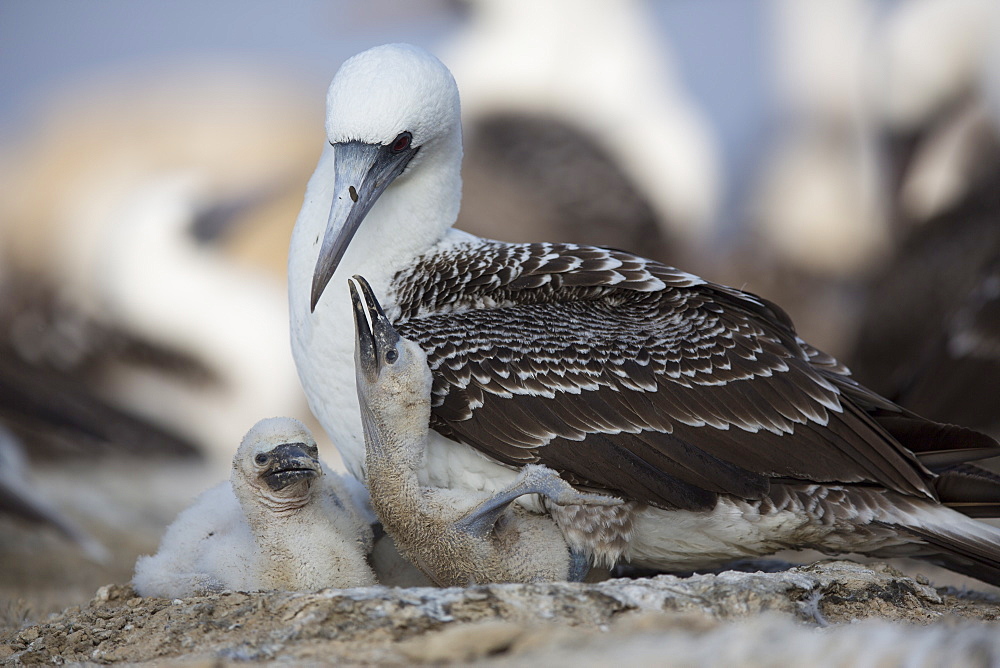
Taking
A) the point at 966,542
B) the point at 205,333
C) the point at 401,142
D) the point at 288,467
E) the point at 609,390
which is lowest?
the point at 966,542

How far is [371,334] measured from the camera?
450cm

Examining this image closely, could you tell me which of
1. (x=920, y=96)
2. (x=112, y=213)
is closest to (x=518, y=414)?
(x=112, y=213)

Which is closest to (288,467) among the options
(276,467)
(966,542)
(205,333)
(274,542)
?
(276,467)

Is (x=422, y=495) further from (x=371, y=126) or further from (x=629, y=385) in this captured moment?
(x=371, y=126)

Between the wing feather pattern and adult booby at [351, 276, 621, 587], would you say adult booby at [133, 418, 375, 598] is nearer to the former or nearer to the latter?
adult booby at [351, 276, 621, 587]

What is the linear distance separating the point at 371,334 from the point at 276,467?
0.67 meters

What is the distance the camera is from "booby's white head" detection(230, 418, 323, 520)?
14.5ft

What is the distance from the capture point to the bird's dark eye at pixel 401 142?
16.0 feet

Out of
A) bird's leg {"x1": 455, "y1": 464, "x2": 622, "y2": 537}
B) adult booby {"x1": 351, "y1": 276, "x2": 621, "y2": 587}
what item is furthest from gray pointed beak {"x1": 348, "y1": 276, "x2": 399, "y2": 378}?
bird's leg {"x1": 455, "y1": 464, "x2": 622, "y2": 537}

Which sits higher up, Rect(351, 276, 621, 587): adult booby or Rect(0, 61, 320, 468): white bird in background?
Rect(0, 61, 320, 468): white bird in background

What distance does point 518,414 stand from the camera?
4.55m

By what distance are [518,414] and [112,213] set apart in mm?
8209

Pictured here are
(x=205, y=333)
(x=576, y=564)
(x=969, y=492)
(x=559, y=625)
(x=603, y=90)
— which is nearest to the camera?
(x=559, y=625)

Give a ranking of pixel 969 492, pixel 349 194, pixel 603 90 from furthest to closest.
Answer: pixel 603 90
pixel 969 492
pixel 349 194
